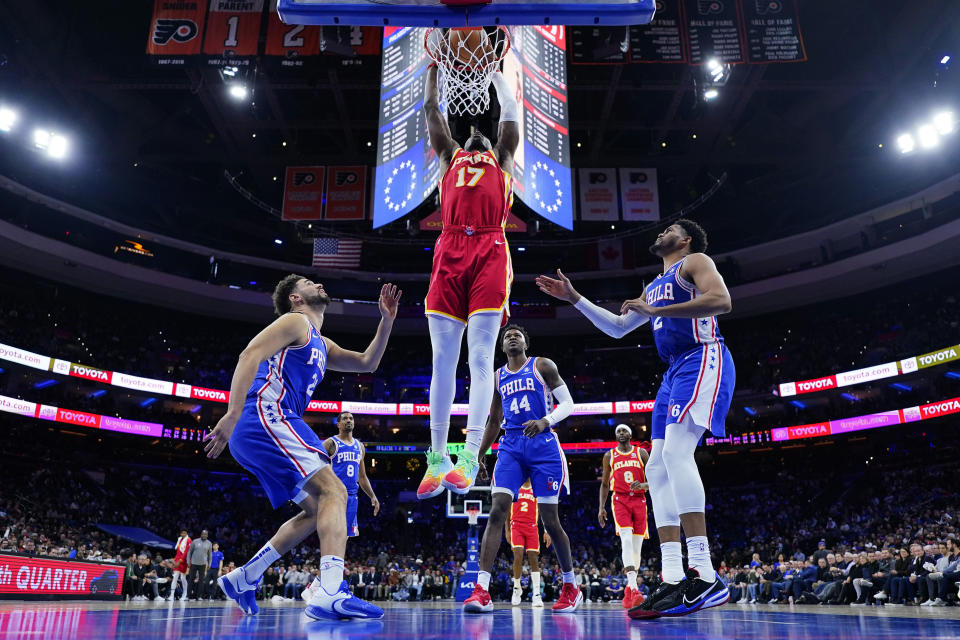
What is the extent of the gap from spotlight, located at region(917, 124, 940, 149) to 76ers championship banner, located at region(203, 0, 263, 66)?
837 inches

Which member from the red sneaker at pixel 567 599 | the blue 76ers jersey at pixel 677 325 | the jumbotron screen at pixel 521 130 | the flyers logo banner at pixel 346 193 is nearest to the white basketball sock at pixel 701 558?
the blue 76ers jersey at pixel 677 325

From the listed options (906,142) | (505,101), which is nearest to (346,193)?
(505,101)

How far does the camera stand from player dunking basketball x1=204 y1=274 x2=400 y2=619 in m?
3.87

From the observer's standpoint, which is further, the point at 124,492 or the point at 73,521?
the point at 124,492

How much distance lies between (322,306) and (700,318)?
2636mm

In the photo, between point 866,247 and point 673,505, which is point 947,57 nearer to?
point 866,247

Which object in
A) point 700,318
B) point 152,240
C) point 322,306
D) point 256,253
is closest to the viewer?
point 700,318

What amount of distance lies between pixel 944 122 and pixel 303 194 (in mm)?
20720

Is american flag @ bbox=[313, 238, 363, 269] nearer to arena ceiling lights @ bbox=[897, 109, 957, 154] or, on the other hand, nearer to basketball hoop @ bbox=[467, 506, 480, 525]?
basketball hoop @ bbox=[467, 506, 480, 525]

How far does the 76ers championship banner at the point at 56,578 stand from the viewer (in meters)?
12.0

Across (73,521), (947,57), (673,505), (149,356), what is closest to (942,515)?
(947,57)

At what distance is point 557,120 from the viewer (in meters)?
13.9

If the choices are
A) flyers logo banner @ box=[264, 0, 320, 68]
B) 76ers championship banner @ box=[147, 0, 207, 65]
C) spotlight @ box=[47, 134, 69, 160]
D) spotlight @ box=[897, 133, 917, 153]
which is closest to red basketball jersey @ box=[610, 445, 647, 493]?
flyers logo banner @ box=[264, 0, 320, 68]

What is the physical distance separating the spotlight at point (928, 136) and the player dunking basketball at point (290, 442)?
25.0 meters
